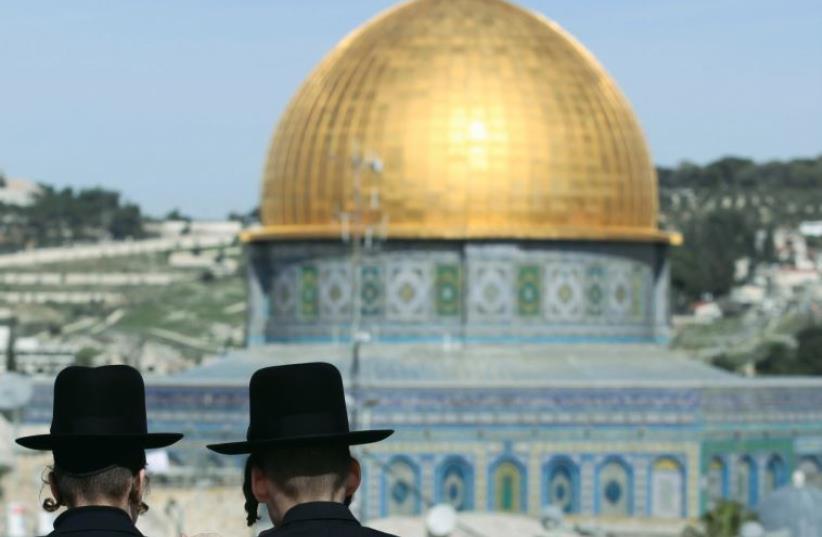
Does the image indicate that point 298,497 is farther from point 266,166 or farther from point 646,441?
point 266,166

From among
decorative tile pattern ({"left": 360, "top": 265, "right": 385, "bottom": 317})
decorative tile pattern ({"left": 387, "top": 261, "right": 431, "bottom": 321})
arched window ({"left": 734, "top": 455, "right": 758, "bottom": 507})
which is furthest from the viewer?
decorative tile pattern ({"left": 360, "top": 265, "right": 385, "bottom": 317})

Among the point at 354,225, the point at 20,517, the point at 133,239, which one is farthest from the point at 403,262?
the point at 133,239

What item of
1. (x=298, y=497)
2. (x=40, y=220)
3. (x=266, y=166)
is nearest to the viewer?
(x=298, y=497)

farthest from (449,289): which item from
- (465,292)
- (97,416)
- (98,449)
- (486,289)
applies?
(98,449)

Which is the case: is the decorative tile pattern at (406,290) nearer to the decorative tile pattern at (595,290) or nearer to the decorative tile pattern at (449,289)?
the decorative tile pattern at (449,289)

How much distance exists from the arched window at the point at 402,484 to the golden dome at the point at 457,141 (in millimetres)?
3379

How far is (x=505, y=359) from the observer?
137ft

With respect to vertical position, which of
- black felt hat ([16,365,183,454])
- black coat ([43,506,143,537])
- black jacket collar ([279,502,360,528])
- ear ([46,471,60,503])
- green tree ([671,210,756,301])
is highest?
black felt hat ([16,365,183,454])

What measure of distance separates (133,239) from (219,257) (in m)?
15.4

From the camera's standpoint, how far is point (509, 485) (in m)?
40.5

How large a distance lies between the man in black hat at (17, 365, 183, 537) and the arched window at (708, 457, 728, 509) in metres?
34.3

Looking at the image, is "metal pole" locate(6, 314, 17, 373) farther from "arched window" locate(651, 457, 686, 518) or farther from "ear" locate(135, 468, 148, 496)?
"ear" locate(135, 468, 148, 496)

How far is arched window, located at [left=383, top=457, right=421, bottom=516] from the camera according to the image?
40.0 meters

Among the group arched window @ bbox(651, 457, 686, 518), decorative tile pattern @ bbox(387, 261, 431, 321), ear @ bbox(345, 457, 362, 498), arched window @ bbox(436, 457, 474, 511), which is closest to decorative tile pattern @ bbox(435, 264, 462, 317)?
decorative tile pattern @ bbox(387, 261, 431, 321)
